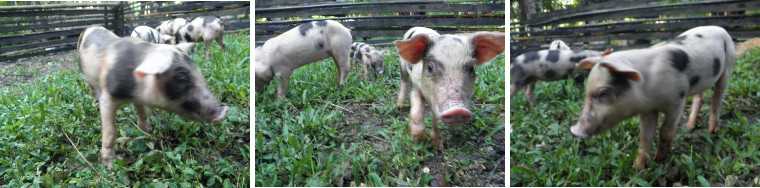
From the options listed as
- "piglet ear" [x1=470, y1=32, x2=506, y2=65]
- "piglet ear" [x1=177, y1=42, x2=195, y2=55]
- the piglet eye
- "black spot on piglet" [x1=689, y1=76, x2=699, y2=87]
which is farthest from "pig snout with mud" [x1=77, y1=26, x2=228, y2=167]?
"black spot on piglet" [x1=689, y1=76, x2=699, y2=87]

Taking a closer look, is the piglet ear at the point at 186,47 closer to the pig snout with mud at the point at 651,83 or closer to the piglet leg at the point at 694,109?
the pig snout with mud at the point at 651,83

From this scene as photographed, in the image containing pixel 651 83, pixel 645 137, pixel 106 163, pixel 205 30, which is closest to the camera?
pixel 651 83

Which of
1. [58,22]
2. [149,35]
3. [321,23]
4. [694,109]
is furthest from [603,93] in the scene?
[58,22]

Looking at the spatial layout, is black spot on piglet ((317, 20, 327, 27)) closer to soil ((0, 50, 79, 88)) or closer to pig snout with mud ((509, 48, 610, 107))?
pig snout with mud ((509, 48, 610, 107))

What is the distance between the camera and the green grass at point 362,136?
4.73 ft

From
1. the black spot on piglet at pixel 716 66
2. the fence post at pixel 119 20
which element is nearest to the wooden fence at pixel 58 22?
the fence post at pixel 119 20

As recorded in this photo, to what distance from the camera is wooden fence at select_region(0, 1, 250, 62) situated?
1691 mm

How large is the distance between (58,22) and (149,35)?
1.08 ft

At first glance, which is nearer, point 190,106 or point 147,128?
point 190,106

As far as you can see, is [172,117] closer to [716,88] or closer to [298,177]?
[298,177]

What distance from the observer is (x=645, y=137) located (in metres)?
1.56

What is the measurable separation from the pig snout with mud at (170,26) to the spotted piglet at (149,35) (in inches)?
1.2

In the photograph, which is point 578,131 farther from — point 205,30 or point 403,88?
point 205,30

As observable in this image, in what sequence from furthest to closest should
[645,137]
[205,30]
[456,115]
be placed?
1. [205,30]
2. [645,137]
3. [456,115]
